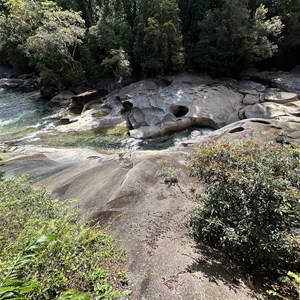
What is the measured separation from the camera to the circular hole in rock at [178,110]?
1373cm

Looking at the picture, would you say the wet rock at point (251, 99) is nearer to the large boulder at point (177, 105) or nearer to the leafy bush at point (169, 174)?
the large boulder at point (177, 105)

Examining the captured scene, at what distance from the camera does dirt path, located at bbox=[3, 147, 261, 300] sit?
10.1 feet

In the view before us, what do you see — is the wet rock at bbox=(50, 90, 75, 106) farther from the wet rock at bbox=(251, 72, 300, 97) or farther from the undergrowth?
the undergrowth

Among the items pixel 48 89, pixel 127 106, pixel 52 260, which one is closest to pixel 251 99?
pixel 127 106

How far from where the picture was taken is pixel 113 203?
5.05 metres

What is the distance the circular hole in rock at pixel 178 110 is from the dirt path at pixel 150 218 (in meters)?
6.73

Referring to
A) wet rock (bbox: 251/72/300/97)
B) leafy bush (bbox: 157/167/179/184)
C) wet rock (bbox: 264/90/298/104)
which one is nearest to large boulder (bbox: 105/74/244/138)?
wet rock (bbox: 264/90/298/104)

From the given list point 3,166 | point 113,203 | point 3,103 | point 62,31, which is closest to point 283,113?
point 113,203

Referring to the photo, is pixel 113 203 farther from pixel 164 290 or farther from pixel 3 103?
pixel 3 103

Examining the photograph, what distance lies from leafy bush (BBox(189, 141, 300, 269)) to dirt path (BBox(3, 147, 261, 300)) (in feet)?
1.43

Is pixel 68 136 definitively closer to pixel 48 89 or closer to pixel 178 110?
pixel 178 110

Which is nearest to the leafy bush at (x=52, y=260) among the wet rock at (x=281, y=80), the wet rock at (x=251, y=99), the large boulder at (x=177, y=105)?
the large boulder at (x=177, y=105)

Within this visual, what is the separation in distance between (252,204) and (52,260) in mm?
3037

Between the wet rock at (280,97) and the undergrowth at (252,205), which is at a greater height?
the undergrowth at (252,205)
